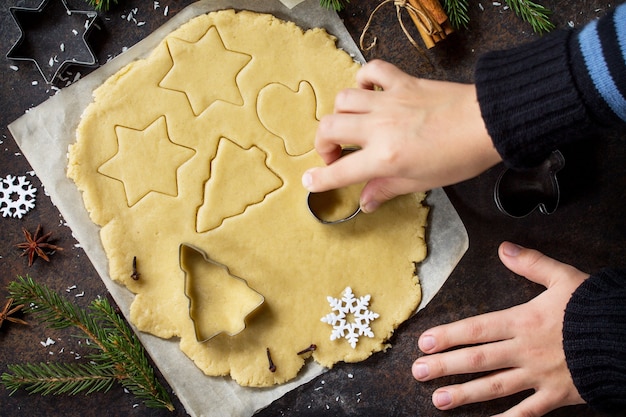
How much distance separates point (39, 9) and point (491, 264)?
4.24ft

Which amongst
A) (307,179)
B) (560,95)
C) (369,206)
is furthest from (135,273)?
(560,95)

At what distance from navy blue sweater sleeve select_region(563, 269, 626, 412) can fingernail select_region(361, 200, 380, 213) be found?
49cm

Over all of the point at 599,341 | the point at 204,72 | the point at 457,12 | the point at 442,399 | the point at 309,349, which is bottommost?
the point at 442,399

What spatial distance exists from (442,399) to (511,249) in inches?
16.0

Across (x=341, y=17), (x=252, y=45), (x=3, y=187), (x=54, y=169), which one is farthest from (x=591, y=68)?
(x=3, y=187)

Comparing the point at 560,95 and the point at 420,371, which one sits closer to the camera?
the point at 560,95

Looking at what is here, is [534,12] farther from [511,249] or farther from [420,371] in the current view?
[420,371]

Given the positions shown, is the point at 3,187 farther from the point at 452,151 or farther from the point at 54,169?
the point at 452,151

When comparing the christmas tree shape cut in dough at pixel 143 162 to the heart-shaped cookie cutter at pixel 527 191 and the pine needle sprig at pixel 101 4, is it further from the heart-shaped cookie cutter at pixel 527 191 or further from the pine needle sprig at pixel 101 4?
the heart-shaped cookie cutter at pixel 527 191

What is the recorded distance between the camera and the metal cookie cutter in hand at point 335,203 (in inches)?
59.1

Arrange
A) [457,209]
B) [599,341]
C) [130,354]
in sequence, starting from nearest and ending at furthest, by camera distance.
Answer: [599,341] < [130,354] < [457,209]

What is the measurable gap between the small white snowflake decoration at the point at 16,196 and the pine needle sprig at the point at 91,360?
Result: 0.57 ft

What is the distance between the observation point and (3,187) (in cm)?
153

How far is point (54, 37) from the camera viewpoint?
5.01 feet
